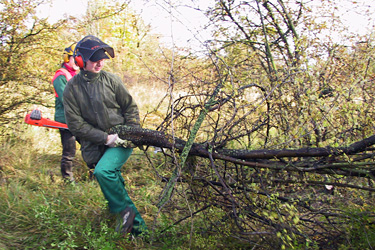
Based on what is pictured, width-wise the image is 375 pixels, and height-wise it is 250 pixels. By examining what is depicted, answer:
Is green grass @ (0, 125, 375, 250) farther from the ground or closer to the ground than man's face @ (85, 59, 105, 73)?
closer to the ground

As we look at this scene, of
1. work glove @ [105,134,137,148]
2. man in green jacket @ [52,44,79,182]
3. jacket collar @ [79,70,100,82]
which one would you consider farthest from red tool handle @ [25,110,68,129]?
work glove @ [105,134,137,148]

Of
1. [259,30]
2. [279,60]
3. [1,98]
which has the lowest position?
[1,98]

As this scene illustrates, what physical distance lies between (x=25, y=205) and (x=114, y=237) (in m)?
1.28

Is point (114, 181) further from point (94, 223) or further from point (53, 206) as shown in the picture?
point (53, 206)

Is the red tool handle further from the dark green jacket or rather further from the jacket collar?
the jacket collar

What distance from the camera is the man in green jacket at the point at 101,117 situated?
3.24 meters

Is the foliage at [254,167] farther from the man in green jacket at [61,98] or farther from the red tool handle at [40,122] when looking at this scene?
the red tool handle at [40,122]

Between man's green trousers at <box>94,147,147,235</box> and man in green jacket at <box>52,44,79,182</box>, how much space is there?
→ 5.89ft

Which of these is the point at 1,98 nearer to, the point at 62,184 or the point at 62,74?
the point at 62,74

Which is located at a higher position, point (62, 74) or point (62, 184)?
point (62, 74)

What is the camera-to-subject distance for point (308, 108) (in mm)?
3129

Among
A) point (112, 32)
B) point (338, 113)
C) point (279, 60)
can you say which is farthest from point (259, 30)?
point (112, 32)

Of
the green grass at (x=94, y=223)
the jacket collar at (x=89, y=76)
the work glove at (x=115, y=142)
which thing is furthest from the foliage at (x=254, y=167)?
the jacket collar at (x=89, y=76)

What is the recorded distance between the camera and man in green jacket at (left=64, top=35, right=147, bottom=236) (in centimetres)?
324
